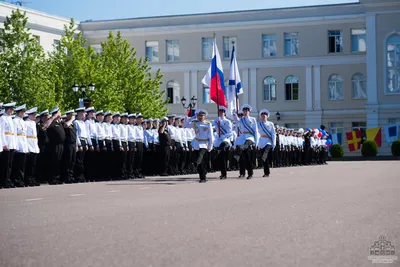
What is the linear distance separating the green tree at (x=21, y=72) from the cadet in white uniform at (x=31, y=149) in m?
26.4

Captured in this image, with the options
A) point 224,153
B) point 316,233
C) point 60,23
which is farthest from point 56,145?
point 60,23

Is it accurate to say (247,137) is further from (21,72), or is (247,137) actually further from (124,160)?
(21,72)

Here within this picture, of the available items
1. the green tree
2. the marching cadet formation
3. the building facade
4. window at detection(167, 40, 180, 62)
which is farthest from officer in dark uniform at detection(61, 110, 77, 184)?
window at detection(167, 40, 180, 62)

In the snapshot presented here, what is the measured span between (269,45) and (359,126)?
1029cm

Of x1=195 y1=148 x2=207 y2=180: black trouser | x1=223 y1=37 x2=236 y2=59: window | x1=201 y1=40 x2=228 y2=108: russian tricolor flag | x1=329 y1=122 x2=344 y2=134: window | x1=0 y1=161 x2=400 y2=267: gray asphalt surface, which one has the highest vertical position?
x1=223 y1=37 x2=236 y2=59: window

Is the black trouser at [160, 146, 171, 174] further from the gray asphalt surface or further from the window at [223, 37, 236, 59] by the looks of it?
the window at [223, 37, 236, 59]

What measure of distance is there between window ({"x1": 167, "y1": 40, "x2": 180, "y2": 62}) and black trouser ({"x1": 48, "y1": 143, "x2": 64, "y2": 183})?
52.2 m

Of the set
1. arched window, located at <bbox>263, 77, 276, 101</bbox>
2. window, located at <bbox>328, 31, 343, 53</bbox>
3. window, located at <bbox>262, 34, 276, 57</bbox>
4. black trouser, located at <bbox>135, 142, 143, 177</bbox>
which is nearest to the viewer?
black trouser, located at <bbox>135, 142, 143, 177</bbox>

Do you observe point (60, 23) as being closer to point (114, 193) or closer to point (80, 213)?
point (114, 193)

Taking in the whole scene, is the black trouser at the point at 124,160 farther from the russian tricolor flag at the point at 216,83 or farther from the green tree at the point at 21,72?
the green tree at the point at 21,72

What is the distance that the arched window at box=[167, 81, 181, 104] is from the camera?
74.3 metres

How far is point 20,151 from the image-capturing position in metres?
20.4

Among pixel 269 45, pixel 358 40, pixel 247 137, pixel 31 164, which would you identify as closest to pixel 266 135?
pixel 247 137

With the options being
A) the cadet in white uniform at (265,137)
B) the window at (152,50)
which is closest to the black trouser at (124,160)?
the cadet in white uniform at (265,137)
